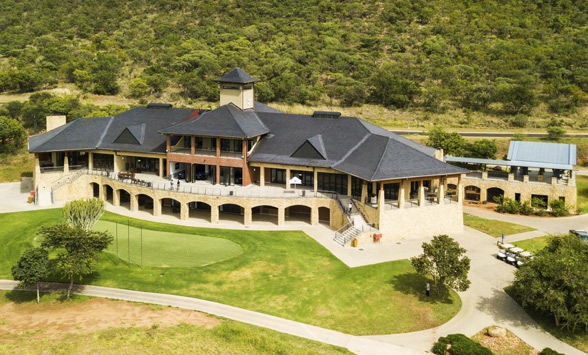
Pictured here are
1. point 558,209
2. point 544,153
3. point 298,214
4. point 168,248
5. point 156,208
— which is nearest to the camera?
point 168,248

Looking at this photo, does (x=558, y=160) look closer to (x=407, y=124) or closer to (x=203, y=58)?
(x=407, y=124)

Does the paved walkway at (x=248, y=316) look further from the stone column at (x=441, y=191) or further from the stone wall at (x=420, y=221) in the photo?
the stone column at (x=441, y=191)

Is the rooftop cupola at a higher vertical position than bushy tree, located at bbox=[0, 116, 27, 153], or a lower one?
higher

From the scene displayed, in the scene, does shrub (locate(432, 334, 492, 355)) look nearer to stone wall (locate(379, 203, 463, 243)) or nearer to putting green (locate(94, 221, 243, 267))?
stone wall (locate(379, 203, 463, 243))

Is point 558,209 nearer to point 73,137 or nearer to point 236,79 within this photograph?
point 236,79

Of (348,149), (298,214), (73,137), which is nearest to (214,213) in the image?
(298,214)

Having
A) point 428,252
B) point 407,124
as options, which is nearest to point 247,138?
point 428,252

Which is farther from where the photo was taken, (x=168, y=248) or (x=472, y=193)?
(x=472, y=193)

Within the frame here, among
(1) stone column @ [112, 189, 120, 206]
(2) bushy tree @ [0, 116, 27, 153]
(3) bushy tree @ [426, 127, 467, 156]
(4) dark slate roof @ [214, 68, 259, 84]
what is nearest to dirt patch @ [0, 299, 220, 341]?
→ (1) stone column @ [112, 189, 120, 206]
